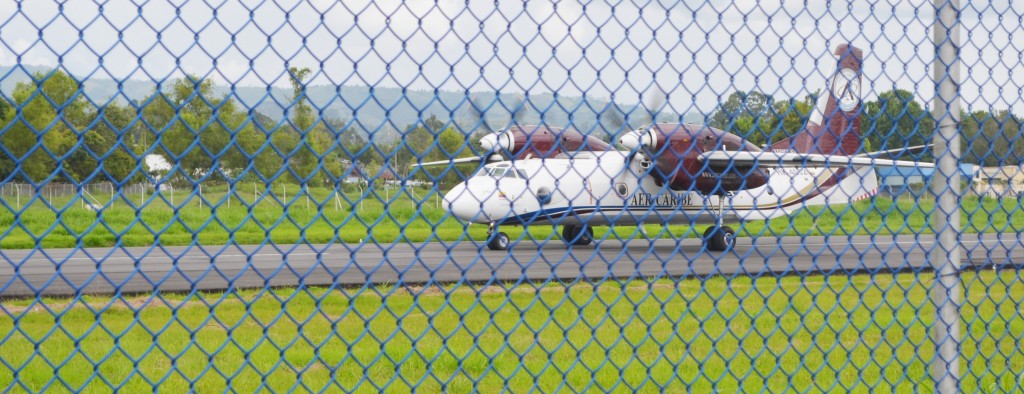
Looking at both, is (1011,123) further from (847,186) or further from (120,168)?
(847,186)

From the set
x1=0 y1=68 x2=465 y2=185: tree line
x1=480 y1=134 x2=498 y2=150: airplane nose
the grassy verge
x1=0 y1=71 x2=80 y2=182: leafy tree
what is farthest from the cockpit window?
x1=0 y1=71 x2=80 y2=182: leafy tree

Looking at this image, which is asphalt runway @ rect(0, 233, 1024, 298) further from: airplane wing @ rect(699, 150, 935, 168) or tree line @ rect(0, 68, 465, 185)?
tree line @ rect(0, 68, 465, 185)

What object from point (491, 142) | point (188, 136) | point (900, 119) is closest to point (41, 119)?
point (188, 136)

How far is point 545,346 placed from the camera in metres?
6.80

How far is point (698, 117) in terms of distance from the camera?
3029 mm

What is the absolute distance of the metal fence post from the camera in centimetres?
348

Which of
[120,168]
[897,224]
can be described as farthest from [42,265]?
[897,224]

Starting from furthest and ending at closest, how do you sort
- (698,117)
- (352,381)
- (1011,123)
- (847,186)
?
(847,186) → (352,381) → (1011,123) → (698,117)

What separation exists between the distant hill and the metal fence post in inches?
45.1

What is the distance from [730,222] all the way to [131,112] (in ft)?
58.7

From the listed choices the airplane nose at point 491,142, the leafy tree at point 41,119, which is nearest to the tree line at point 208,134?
the leafy tree at point 41,119

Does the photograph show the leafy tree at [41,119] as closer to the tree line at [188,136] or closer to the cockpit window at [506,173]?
the tree line at [188,136]

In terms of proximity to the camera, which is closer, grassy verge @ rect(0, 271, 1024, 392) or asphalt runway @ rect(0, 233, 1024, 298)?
grassy verge @ rect(0, 271, 1024, 392)

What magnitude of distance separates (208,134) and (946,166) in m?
2.35
